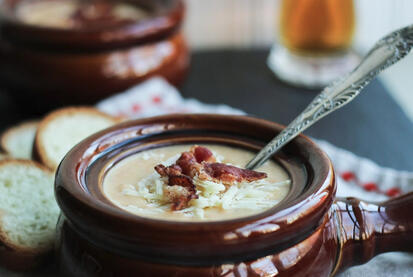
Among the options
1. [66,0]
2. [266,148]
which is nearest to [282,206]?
[266,148]

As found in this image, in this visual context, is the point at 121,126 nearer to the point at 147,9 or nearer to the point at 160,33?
the point at 160,33

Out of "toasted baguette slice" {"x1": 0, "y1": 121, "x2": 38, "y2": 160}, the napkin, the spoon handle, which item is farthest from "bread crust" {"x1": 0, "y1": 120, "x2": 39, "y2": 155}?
the spoon handle

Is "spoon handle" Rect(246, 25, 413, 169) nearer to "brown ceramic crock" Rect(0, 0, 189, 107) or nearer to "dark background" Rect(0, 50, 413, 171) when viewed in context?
"dark background" Rect(0, 50, 413, 171)

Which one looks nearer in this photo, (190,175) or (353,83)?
(190,175)

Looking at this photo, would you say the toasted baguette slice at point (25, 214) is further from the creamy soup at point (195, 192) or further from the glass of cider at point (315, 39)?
the glass of cider at point (315, 39)

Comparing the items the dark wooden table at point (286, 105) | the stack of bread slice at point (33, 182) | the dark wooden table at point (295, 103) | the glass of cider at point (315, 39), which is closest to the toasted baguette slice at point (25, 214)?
the stack of bread slice at point (33, 182)

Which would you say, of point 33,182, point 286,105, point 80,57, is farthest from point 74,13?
point 33,182

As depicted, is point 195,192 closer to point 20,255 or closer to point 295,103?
point 20,255
